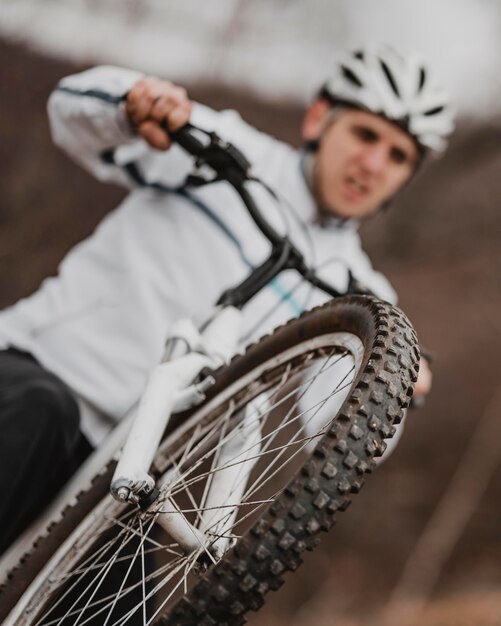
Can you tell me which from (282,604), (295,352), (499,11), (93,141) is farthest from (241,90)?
(295,352)

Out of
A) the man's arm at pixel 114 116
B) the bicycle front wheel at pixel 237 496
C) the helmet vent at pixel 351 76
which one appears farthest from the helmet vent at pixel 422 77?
the bicycle front wheel at pixel 237 496

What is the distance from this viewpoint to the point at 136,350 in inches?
56.6

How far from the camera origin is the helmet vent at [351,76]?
1742 mm

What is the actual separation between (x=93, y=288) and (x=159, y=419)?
20.8 inches

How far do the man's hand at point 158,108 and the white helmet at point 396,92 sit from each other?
22.2 inches

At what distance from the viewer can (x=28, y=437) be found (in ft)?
3.74

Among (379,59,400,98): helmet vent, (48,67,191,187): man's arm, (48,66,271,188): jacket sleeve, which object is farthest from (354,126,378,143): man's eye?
(48,67,191,187): man's arm

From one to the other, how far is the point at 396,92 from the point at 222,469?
1.03 meters

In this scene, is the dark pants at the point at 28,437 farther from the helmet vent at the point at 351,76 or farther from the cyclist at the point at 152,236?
the helmet vent at the point at 351,76

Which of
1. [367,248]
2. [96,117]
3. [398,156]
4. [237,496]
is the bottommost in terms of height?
[237,496]

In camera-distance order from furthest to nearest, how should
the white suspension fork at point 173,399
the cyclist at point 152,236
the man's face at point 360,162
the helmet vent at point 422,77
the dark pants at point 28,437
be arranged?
the helmet vent at point 422,77 < the man's face at point 360,162 < the cyclist at point 152,236 < the dark pants at point 28,437 < the white suspension fork at point 173,399

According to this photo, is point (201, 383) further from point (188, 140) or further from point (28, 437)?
point (188, 140)

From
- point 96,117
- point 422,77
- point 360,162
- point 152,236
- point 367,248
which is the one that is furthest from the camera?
point 367,248

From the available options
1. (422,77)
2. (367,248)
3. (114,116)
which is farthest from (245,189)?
(367,248)
